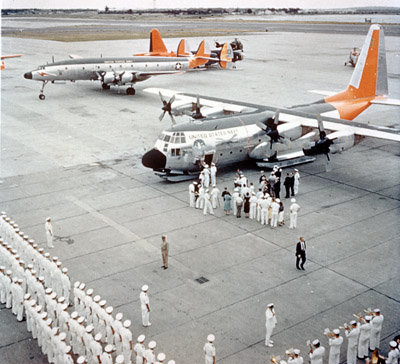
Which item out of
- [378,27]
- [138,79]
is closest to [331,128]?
[378,27]

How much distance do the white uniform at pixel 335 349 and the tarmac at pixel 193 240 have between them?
2.98 ft

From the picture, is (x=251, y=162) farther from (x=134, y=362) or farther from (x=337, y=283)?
(x=134, y=362)

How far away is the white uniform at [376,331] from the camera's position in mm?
11673

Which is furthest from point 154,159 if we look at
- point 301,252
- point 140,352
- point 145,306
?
point 140,352

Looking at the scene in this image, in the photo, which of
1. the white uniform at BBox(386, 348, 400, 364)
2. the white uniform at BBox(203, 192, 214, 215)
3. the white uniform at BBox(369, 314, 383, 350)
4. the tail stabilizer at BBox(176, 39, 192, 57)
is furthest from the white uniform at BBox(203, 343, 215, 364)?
the tail stabilizer at BBox(176, 39, 192, 57)

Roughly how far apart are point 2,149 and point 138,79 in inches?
789

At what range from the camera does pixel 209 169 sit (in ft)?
A: 76.7

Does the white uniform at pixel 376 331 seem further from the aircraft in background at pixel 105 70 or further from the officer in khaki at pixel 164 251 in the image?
the aircraft in background at pixel 105 70

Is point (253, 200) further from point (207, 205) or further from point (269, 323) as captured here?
point (269, 323)

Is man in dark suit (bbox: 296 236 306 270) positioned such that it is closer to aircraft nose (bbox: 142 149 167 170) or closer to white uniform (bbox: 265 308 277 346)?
white uniform (bbox: 265 308 277 346)

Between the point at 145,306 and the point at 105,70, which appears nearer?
the point at 145,306

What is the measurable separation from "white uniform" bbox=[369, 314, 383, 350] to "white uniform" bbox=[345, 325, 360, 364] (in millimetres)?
616

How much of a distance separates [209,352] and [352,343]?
358cm

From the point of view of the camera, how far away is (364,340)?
38.3ft
